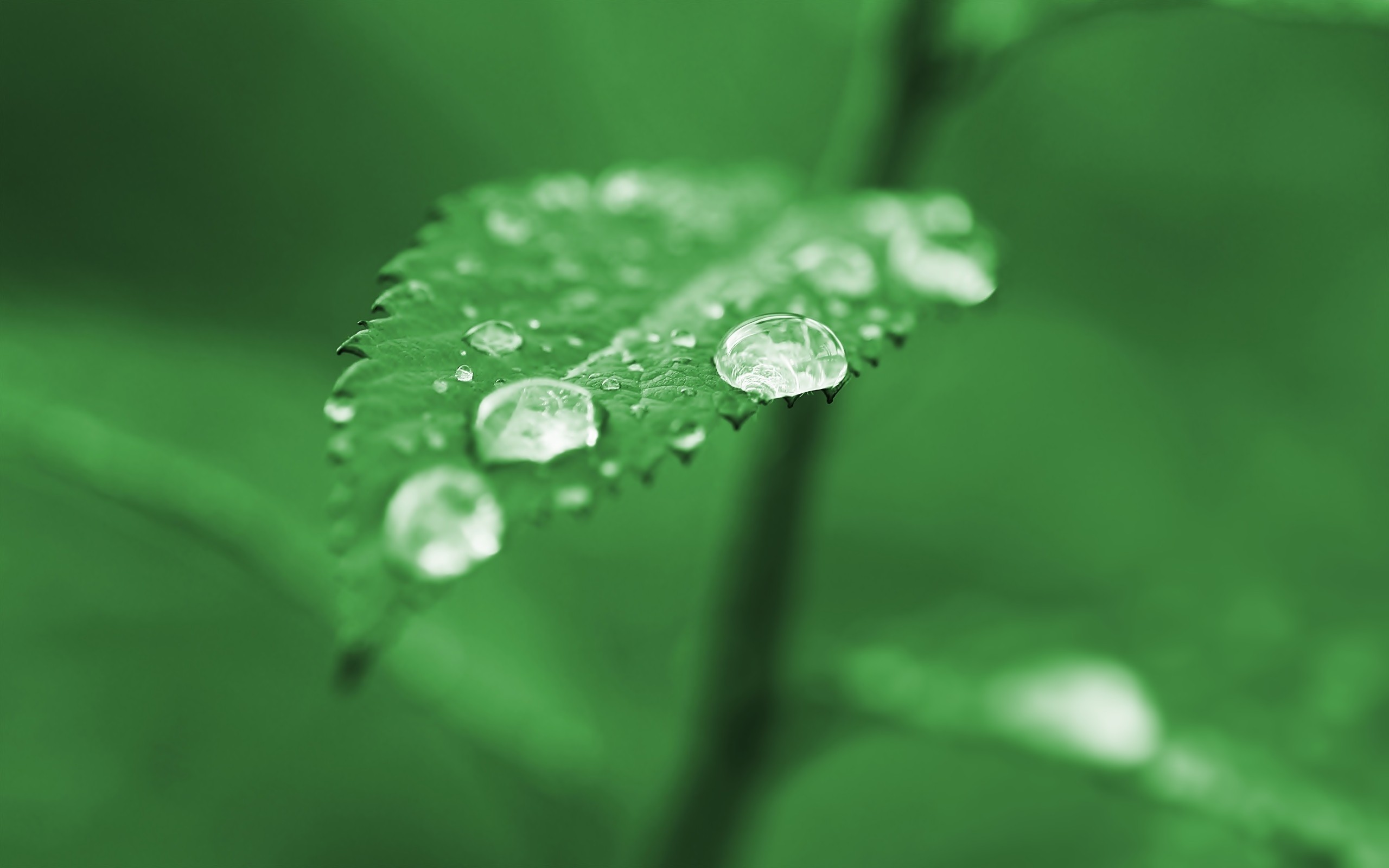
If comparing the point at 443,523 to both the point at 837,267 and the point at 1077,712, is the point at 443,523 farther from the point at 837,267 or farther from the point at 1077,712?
the point at 1077,712

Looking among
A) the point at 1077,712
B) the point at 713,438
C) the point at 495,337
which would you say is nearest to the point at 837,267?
the point at 495,337

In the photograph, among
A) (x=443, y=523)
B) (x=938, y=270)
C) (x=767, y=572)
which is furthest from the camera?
(x=767, y=572)

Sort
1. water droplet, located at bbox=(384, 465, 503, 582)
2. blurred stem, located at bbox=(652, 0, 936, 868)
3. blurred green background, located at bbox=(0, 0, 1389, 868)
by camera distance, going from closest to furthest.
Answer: water droplet, located at bbox=(384, 465, 503, 582)
blurred stem, located at bbox=(652, 0, 936, 868)
blurred green background, located at bbox=(0, 0, 1389, 868)

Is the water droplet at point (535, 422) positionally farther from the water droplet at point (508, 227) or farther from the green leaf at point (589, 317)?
the water droplet at point (508, 227)

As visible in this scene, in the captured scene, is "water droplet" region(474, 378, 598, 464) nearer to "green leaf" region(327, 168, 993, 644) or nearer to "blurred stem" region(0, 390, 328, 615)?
"green leaf" region(327, 168, 993, 644)

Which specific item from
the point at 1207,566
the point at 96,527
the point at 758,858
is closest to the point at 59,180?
the point at 96,527

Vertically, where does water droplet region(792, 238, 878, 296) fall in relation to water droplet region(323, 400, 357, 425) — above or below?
above

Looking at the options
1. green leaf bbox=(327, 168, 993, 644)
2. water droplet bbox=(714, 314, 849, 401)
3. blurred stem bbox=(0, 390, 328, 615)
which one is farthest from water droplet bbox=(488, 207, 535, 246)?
blurred stem bbox=(0, 390, 328, 615)

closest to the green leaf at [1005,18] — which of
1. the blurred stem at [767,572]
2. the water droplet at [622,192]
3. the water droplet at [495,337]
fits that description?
the blurred stem at [767,572]
